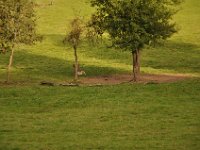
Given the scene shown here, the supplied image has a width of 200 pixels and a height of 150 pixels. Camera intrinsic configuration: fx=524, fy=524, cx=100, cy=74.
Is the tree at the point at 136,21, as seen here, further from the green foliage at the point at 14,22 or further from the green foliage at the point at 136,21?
the green foliage at the point at 14,22

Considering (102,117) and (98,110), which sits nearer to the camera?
(102,117)

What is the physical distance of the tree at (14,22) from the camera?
52.9m

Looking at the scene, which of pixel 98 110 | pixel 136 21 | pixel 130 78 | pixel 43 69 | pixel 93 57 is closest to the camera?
pixel 98 110

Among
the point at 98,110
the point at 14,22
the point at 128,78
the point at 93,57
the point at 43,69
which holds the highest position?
the point at 14,22

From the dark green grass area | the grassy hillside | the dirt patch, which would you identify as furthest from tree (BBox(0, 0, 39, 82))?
the dark green grass area

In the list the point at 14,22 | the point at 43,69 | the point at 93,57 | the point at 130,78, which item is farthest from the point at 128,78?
the point at 93,57

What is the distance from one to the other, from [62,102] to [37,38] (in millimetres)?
18853

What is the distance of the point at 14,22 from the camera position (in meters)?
53.3

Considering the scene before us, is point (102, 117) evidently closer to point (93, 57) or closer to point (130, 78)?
point (130, 78)

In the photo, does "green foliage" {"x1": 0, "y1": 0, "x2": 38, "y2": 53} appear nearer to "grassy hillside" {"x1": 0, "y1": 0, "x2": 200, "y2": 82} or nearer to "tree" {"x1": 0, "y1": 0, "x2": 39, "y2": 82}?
"tree" {"x1": 0, "y1": 0, "x2": 39, "y2": 82}

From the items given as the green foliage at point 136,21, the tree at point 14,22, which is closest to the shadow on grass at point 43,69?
the tree at point 14,22

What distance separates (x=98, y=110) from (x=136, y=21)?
70.5ft

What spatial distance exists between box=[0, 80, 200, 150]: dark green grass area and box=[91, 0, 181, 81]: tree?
1068cm

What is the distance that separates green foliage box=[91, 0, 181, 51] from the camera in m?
53.6
